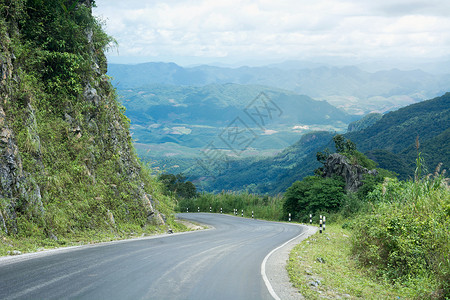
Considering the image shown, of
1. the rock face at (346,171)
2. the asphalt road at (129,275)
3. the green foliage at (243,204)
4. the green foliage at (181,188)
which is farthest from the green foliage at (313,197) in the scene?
the green foliage at (181,188)

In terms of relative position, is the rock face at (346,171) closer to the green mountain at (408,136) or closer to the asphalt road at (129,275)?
the asphalt road at (129,275)

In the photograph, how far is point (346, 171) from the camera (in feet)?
144

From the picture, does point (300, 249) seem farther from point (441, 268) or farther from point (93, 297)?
point (93, 297)

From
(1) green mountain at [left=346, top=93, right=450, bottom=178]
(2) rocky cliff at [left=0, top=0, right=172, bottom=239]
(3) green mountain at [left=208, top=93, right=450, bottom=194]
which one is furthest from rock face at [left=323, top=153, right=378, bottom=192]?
(3) green mountain at [left=208, top=93, right=450, bottom=194]

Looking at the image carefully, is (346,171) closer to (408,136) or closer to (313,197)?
(313,197)

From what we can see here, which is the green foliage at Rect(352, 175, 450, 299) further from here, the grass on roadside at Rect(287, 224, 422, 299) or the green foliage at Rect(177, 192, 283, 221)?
the green foliage at Rect(177, 192, 283, 221)

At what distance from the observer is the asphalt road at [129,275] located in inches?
268

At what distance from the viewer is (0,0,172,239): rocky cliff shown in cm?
1248

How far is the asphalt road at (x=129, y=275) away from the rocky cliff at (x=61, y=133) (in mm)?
2544

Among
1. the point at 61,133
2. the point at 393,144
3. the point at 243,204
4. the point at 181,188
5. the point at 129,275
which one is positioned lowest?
the point at 243,204

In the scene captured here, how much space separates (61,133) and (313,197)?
2798cm

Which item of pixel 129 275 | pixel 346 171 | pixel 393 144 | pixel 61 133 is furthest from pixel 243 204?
pixel 393 144

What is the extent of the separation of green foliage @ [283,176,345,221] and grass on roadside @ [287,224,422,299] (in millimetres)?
24134

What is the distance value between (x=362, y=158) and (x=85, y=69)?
131 ft
